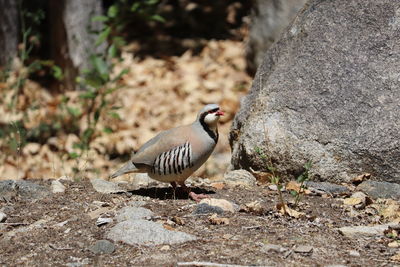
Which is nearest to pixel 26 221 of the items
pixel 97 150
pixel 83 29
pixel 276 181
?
pixel 276 181

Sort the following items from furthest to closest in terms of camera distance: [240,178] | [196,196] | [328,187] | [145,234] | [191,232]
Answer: [240,178] → [328,187] → [196,196] → [191,232] → [145,234]

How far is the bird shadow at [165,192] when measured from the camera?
5.25 meters

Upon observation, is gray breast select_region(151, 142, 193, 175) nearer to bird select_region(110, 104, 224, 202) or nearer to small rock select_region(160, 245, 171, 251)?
bird select_region(110, 104, 224, 202)

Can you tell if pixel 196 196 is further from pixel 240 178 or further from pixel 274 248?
pixel 274 248

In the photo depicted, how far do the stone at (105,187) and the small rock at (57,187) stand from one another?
25 cm

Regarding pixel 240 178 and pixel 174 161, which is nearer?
pixel 174 161

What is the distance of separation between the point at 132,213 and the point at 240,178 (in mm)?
1273

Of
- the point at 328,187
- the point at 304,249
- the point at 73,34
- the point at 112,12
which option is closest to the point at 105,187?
the point at 328,187

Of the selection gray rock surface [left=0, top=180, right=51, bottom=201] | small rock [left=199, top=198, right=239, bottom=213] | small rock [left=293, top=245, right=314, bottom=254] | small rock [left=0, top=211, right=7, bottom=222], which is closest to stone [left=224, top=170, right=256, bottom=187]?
small rock [left=199, top=198, right=239, bottom=213]

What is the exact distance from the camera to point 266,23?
30.8 feet

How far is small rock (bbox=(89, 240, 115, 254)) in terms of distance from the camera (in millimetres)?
4027

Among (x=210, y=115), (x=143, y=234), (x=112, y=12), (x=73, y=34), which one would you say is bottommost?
(x=143, y=234)

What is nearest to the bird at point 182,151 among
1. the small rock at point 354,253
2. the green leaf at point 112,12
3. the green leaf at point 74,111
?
the small rock at point 354,253

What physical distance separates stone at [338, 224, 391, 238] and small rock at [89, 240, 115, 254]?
1.40m
